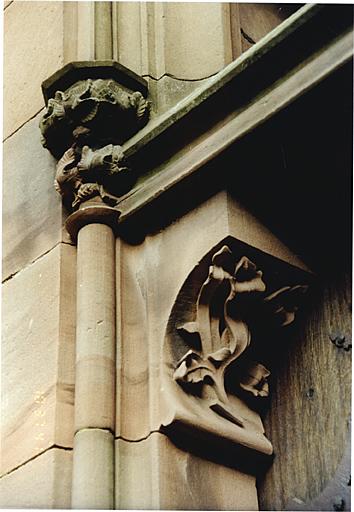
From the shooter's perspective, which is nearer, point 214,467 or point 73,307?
point 214,467

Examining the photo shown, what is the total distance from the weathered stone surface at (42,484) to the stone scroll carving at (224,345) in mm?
278

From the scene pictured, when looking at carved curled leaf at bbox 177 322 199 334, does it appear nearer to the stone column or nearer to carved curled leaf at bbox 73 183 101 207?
the stone column

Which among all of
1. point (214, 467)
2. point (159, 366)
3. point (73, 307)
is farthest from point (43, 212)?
point (214, 467)

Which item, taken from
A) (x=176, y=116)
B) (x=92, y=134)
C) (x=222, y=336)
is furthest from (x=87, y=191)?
(x=222, y=336)

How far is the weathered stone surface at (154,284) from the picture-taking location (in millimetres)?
3648

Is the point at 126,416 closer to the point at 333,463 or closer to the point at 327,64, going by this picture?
the point at 333,463

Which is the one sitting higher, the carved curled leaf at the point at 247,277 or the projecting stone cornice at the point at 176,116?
the projecting stone cornice at the point at 176,116

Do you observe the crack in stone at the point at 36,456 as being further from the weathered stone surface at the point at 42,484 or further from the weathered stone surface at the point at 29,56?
the weathered stone surface at the point at 29,56

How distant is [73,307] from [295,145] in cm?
66

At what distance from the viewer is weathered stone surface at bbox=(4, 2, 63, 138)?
14.4 feet

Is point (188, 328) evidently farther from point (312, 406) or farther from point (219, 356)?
point (312, 406)

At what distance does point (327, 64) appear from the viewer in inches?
139

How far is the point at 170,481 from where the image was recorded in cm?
350

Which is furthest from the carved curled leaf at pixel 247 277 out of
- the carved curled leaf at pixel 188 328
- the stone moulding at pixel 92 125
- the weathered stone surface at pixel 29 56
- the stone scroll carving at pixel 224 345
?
the weathered stone surface at pixel 29 56
